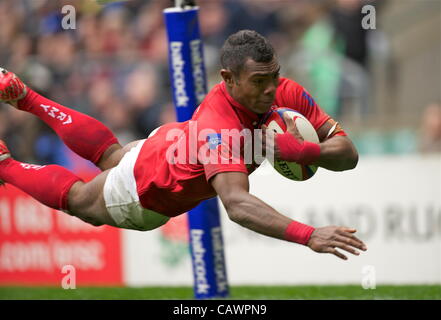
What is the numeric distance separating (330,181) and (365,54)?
2987 millimetres

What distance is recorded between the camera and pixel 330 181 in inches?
418

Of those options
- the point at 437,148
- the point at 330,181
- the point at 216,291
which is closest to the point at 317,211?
the point at 330,181

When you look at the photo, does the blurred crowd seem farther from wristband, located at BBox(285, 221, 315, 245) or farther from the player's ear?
wristband, located at BBox(285, 221, 315, 245)

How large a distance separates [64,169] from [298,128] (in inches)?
77.7

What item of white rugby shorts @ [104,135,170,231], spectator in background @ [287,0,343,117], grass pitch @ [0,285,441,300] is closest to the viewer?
white rugby shorts @ [104,135,170,231]

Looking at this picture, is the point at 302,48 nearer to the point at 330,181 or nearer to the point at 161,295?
the point at 330,181

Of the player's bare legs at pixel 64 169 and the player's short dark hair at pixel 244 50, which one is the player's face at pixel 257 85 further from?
the player's bare legs at pixel 64 169

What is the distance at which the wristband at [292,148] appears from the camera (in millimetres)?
5863

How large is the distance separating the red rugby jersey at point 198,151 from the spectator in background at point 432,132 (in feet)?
16.9

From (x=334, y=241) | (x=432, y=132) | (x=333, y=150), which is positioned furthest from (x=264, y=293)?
(x=432, y=132)

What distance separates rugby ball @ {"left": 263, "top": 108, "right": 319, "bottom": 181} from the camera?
604 cm

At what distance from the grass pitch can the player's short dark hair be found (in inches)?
91.0

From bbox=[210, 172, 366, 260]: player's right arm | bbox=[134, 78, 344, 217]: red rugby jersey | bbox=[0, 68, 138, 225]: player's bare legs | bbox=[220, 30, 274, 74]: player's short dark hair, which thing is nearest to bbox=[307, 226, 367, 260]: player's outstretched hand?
bbox=[210, 172, 366, 260]: player's right arm

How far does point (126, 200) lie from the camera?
A: 21.5 feet
